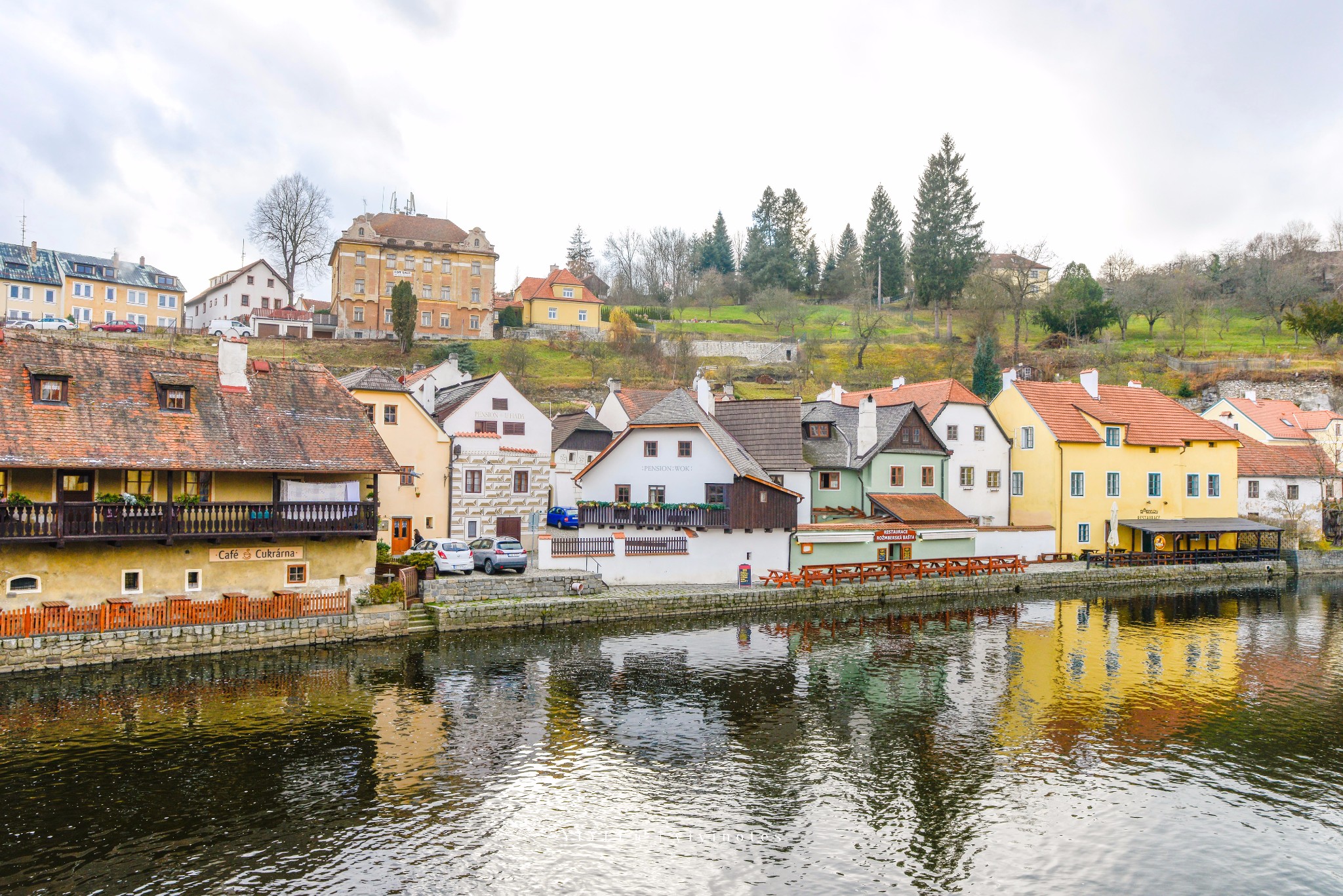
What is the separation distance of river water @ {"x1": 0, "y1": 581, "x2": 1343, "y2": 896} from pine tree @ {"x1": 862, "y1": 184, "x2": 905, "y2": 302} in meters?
86.7

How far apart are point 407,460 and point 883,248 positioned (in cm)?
8601

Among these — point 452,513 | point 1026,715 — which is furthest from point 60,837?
point 452,513

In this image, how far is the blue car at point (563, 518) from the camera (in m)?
40.2

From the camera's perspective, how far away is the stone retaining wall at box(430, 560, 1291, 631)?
97.1 ft

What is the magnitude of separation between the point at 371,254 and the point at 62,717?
66958mm

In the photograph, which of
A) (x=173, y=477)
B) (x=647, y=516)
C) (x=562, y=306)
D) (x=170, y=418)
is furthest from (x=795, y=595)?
(x=562, y=306)

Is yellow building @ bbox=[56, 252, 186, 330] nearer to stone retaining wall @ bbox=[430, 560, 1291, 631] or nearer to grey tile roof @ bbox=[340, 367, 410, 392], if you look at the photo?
grey tile roof @ bbox=[340, 367, 410, 392]

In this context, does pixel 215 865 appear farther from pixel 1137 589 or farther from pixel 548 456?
pixel 1137 589

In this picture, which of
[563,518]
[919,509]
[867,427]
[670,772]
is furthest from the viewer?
[867,427]

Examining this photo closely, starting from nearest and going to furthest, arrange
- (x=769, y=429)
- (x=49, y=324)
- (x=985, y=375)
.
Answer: (x=769, y=429) → (x=49, y=324) → (x=985, y=375)

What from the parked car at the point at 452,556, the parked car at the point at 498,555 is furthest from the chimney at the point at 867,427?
the parked car at the point at 452,556

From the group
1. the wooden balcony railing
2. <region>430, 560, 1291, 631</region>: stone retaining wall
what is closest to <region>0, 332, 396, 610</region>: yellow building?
<region>430, 560, 1291, 631</region>: stone retaining wall

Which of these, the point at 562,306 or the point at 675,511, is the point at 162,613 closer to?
the point at 675,511

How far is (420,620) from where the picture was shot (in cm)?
2830
